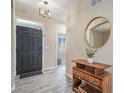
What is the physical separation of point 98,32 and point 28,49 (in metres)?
3.18

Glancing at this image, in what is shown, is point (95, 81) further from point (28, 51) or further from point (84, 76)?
point (28, 51)

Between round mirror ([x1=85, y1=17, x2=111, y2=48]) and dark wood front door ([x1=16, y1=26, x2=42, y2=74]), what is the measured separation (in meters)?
2.68

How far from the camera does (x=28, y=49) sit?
199 inches

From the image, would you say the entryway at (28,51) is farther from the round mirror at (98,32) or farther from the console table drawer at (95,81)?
the console table drawer at (95,81)

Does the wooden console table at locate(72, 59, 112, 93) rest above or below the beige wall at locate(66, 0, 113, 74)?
below

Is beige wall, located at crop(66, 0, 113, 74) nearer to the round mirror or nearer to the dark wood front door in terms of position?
the round mirror

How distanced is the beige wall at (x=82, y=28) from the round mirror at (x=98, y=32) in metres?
0.11

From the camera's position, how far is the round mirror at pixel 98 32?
109 inches

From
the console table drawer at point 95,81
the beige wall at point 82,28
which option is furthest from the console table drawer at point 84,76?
the beige wall at point 82,28

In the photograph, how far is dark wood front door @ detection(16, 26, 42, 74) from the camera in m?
4.71

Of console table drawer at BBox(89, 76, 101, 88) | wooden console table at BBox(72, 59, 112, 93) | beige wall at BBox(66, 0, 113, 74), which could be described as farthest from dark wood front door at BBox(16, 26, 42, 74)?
console table drawer at BBox(89, 76, 101, 88)

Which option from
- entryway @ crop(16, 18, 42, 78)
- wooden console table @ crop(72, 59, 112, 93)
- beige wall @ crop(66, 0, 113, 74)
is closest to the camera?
wooden console table @ crop(72, 59, 112, 93)

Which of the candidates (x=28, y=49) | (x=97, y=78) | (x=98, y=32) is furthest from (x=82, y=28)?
(x=28, y=49)
